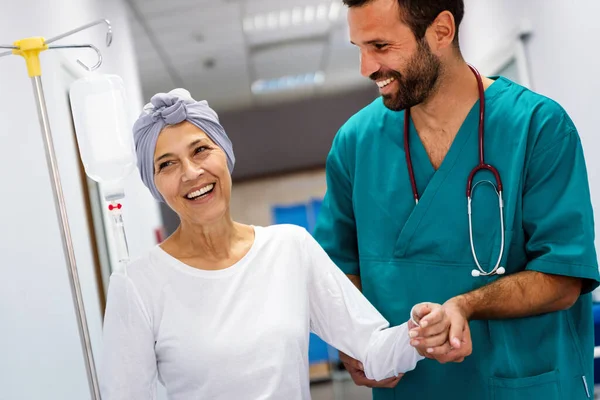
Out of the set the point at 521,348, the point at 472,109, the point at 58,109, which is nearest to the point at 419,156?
the point at 472,109

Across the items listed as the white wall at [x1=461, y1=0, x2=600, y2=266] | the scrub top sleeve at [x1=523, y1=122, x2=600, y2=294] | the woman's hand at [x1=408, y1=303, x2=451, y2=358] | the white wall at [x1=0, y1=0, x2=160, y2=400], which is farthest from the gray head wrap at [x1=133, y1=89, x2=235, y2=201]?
the white wall at [x1=461, y1=0, x2=600, y2=266]

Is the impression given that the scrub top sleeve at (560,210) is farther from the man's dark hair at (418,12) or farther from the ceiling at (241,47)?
the ceiling at (241,47)

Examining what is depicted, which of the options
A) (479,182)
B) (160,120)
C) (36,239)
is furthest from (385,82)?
(36,239)

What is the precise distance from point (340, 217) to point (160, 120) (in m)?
0.59

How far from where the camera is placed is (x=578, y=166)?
156 cm

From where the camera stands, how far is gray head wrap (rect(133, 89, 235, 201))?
1.45 meters

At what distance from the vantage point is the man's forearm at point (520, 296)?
1.50m

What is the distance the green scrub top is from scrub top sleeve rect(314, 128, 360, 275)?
0.19 ft

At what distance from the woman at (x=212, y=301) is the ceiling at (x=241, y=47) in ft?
10.6

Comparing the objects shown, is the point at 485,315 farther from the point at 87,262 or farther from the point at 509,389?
the point at 87,262

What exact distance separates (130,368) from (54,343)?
74 cm

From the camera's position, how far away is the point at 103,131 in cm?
148

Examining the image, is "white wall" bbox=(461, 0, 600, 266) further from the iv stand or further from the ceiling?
the ceiling

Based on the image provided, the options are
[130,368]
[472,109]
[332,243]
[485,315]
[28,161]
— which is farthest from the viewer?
[28,161]
